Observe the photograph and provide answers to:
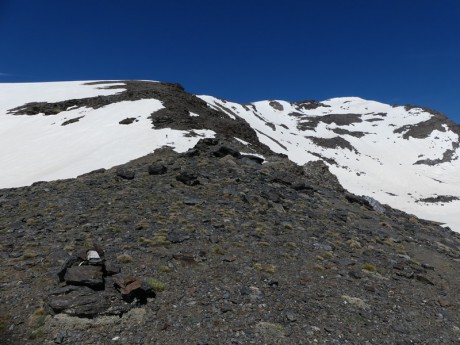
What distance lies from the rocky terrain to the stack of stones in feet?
0.13

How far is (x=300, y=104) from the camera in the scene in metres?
198

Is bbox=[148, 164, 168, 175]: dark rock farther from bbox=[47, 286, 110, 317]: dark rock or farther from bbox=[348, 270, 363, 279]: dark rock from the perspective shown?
bbox=[348, 270, 363, 279]: dark rock

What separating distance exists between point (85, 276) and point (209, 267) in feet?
13.6

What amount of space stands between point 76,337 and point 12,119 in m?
56.3

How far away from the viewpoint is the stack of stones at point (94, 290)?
9.70 meters

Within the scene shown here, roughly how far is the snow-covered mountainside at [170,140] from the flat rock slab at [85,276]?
2107cm

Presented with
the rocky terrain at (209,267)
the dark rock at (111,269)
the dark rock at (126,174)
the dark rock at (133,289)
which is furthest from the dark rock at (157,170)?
the dark rock at (133,289)

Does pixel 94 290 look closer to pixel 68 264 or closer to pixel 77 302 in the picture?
pixel 77 302

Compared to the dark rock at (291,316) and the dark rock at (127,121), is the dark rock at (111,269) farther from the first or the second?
the dark rock at (127,121)

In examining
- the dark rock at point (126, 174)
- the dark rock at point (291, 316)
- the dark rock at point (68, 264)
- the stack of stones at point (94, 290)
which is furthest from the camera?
the dark rock at point (126, 174)

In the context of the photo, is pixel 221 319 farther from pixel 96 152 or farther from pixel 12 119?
pixel 12 119

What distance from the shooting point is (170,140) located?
116ft

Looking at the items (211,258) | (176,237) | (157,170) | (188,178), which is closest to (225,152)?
(157,170)

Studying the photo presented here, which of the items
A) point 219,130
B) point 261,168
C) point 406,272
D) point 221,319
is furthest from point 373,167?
point 221,319
